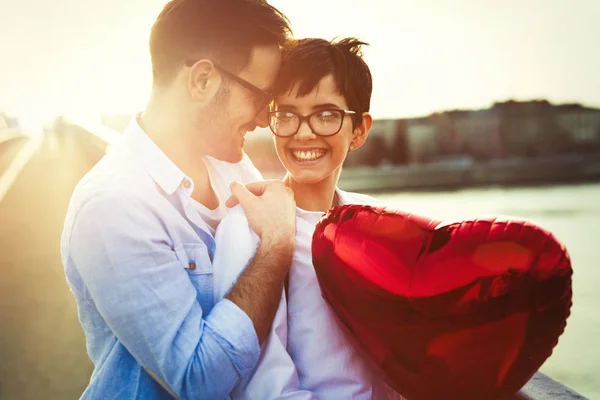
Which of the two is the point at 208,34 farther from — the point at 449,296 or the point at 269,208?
the point at 449,296

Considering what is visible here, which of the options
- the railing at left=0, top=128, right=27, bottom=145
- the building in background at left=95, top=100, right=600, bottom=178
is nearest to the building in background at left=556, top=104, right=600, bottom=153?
the building in background at left=95, top=100, right=600, bottom=178

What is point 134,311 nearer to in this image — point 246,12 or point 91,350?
point 91,350

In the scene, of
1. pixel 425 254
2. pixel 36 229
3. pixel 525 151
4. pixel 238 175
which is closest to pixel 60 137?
pixel 36 229

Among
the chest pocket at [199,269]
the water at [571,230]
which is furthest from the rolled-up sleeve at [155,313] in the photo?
the water at [571,230]

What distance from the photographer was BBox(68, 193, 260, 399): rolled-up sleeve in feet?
4.61

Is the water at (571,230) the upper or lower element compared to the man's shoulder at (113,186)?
lower

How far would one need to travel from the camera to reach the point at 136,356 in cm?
145

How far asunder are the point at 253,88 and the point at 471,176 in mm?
39972

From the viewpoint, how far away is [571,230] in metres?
17.3

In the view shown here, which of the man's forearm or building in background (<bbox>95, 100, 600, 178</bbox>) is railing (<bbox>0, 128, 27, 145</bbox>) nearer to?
the man's forearm

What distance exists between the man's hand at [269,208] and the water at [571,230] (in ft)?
0.96

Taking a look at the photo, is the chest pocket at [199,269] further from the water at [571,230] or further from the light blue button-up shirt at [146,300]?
the water at [571,230]

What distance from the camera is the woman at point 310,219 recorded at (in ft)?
4.93

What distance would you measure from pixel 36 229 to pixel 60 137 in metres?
12.1
